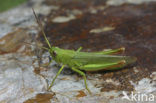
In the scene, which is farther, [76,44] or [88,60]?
[76,44]

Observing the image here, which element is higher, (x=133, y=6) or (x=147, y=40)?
(x=133, y=6)

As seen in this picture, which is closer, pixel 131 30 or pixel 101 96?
pixel 101 96

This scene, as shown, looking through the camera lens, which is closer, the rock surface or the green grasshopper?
the rock surface

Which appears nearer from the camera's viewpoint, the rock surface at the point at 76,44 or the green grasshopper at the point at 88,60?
the rock surface at the point at 76,44

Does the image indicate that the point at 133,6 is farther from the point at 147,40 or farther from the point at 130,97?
the point at 130,97

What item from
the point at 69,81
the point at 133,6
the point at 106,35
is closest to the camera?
the point at 69,81

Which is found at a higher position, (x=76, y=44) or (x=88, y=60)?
(x=76, y=44)

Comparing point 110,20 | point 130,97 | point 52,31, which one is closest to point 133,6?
point 110,20

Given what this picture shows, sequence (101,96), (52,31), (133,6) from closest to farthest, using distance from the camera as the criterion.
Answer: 1. (101,96)
2. (52,31)
3. (133,6)

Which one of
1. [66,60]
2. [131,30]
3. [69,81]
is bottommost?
[69,81]

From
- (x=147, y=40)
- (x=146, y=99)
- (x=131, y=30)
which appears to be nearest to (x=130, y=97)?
(x=146, y=99)
